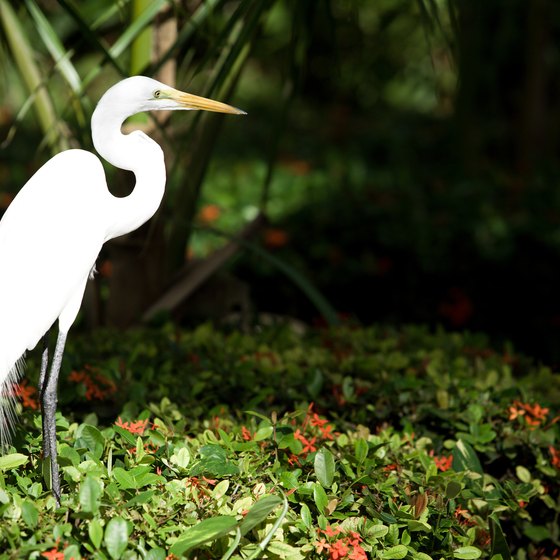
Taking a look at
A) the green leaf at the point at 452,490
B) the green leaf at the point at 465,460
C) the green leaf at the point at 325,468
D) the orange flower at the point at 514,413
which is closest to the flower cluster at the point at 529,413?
the orange flower at the point at 514,413

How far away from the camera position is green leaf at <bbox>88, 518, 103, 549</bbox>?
1.63 m

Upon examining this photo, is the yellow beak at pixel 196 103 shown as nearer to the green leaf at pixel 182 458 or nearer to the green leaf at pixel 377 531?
the green leaf at pixel 182 458

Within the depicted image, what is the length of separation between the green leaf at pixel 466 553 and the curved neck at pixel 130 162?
1.06m

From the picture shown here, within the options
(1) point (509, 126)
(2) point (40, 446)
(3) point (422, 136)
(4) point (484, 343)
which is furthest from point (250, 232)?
(1) point (509, 126)

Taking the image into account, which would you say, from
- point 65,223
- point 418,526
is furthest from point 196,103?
point 418,526

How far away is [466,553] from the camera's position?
1.93 metres

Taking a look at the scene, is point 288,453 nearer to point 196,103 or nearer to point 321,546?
point 321,546

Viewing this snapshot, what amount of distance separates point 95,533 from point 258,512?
1.10 ft

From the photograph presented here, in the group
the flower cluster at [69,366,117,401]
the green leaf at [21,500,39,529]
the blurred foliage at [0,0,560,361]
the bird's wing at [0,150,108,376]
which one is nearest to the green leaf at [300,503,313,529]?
the green leaf at [21,500,39,529]

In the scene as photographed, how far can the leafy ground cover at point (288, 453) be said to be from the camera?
1767 millimetres

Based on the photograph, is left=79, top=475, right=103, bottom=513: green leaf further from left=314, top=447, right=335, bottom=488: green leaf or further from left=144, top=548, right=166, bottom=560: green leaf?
left=314, top=447, right=335, bottom=488: green leaf

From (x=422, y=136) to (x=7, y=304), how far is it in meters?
7.11

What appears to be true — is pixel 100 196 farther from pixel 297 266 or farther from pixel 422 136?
pixel 422 136

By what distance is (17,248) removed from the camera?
5.98 feet
